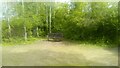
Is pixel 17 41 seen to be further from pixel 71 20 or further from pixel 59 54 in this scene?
pixel 71 20

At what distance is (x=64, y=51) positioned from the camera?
2074 mm

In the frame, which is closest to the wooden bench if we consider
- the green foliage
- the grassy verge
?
the green foliage

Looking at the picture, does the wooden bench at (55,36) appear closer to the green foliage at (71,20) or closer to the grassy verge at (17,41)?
the green foliage at (71,20)

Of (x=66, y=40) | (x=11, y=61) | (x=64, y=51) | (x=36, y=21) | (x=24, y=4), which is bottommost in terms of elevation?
(x=11, y=61)

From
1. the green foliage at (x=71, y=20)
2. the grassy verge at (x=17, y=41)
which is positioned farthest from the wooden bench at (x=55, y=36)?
the grassy verge at (x=17, y=41)

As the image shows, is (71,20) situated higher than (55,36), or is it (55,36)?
(71,20)

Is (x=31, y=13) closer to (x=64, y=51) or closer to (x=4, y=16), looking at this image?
(x=4, y=16)

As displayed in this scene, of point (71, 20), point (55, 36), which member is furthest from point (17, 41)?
point (71, 20)

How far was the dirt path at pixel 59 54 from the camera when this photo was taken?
2.06m

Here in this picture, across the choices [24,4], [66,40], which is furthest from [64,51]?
[24,4]

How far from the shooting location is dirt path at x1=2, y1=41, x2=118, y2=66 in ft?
6.77

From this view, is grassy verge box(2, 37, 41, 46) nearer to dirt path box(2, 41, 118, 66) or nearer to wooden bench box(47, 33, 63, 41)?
dirt path box(2, 41, 118, 66)

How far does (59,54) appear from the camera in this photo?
6.79 feet

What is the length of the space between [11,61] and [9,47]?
0.18m
